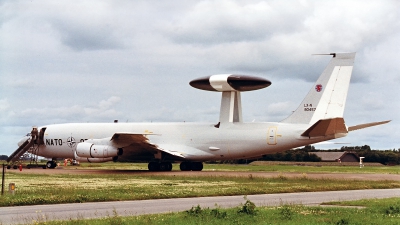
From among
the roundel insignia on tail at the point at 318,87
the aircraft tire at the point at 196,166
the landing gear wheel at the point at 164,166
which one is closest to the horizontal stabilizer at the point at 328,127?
the roundel insignia on tail at the point at 318,87

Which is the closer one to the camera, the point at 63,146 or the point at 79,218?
the point at 79,218

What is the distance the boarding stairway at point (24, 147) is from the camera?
53.2 meters

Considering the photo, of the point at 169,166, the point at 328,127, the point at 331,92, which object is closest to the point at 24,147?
the point at 169,166

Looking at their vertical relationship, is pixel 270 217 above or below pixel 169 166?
below

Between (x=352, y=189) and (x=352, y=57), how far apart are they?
14054 mm

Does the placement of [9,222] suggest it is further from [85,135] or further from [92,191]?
[85,135]

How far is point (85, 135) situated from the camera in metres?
50.4

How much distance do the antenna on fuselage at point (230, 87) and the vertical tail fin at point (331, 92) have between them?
3362 mm

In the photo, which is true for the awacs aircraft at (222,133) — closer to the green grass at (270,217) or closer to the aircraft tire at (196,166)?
the aircraft tire at (196,166)

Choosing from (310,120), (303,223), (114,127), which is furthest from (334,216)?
(114,127)

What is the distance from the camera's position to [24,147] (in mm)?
54812

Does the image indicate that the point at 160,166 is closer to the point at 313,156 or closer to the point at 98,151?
the point at 98,151

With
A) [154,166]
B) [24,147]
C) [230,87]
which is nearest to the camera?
[230,87]

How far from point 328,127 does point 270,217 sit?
24.2 metres
